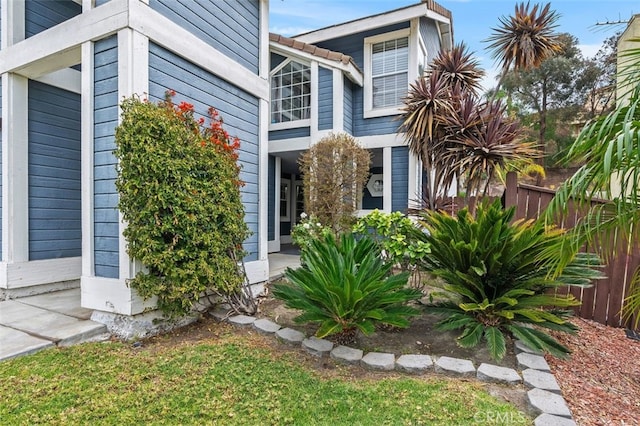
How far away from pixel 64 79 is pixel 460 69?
7382 mm

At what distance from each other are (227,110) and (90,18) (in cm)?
174

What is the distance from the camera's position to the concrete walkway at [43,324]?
3.14m

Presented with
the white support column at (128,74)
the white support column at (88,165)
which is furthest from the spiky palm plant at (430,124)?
the white support column at (88,165)

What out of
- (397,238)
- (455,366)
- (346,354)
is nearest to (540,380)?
(455,366)

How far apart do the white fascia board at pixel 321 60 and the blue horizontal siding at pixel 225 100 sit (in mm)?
3225

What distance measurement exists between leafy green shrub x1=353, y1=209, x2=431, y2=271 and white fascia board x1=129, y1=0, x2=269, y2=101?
273cm

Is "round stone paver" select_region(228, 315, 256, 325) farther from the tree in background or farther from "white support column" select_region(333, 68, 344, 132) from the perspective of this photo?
the tree in background

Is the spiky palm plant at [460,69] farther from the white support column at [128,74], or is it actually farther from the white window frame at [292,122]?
the white support column at [128,74]

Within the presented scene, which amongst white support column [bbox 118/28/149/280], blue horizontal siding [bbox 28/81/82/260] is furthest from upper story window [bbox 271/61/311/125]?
white support column [bbox 118/28/149/280]

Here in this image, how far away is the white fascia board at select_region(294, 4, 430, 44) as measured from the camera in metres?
7.79

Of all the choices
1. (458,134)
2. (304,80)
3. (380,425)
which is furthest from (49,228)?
(458,134)

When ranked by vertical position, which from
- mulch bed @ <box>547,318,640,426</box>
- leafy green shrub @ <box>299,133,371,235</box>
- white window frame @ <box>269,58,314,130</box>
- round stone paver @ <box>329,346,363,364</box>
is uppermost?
white window frame @ <box>269,58,314,130</box>

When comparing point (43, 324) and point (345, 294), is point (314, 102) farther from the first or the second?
point (43, 324)

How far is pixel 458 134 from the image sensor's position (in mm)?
6727
